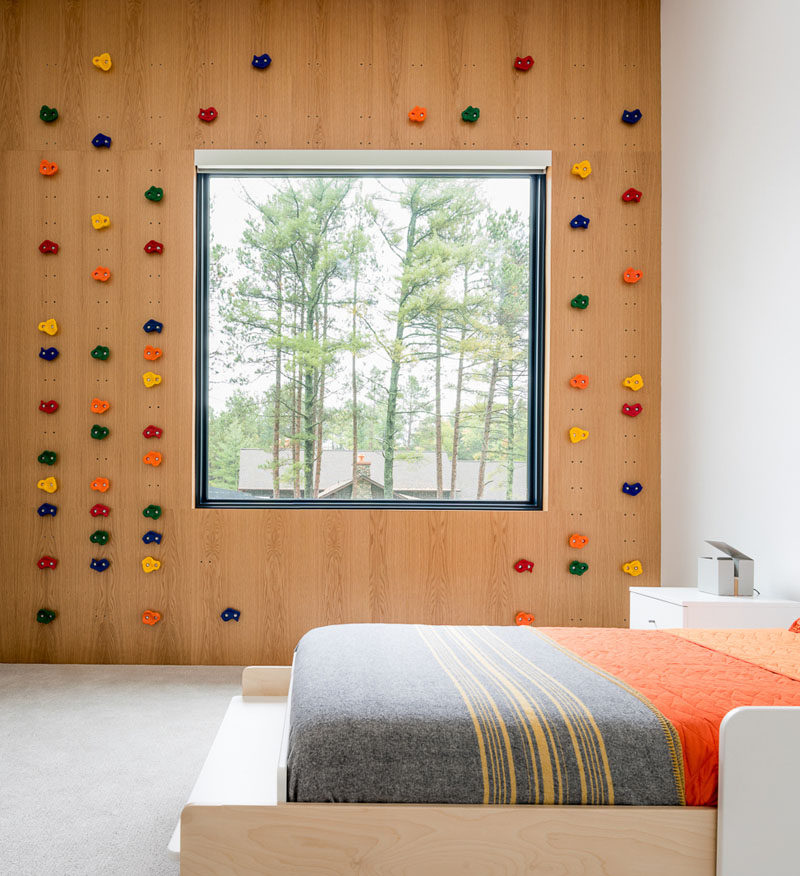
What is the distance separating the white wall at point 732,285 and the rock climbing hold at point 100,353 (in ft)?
8.33

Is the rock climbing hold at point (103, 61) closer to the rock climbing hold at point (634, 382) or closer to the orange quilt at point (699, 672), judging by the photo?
the rock climbing hold at point (634, 382)

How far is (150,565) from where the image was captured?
339 centimetres

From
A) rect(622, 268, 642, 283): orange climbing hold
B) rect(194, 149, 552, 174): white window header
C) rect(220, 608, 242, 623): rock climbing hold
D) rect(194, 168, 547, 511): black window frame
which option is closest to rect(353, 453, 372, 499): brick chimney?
rect(194, 168, 547, 511): black window frame

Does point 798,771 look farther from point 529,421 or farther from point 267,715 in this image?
point 529,421

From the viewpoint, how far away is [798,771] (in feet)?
4.16

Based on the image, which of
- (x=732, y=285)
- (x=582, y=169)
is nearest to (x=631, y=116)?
(x=582, y=169)

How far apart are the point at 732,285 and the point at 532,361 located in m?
0.96

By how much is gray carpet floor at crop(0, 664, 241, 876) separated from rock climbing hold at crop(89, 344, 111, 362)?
138 cm

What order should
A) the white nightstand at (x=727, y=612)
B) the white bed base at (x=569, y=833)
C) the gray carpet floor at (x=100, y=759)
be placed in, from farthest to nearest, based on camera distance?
the white nightstand at (x=727, y=612), the gray carpet floor at (x=100, y=759), the white bed base at (x=569, y=833)

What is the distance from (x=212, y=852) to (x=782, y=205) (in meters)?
2.59

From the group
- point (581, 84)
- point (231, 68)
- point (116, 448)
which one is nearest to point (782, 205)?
point (581, 84)

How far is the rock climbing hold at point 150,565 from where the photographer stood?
11.1 feet

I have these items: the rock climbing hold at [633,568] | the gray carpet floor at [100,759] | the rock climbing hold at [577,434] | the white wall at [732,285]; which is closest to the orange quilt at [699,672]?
the white wall at [732,285]

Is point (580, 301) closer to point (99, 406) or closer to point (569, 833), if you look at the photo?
point (99, 406)
